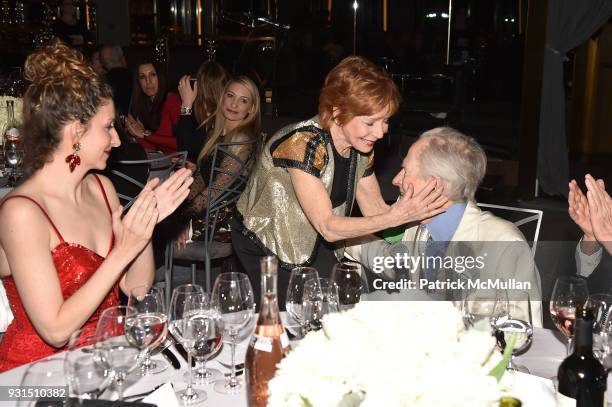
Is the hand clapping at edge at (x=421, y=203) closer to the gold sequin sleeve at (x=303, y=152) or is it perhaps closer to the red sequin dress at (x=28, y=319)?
the gold sequin sleeve at (x=303, y=152)

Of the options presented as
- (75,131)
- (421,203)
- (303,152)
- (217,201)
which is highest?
(75,131)

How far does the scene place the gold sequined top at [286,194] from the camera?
2.78 m

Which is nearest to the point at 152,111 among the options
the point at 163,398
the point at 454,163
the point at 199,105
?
the point at 199,105

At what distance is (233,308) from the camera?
5.35ft

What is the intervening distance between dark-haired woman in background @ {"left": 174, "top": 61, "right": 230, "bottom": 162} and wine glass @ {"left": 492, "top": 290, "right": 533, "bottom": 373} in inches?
→ 128

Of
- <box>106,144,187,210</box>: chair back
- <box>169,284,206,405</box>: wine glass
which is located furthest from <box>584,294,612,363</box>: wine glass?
<box>106,144,187,210</box>: chair back

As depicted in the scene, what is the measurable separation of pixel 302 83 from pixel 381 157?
2.90 m

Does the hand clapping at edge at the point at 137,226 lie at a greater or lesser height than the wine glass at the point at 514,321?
greater

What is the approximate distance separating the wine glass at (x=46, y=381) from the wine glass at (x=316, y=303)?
1.92 feet

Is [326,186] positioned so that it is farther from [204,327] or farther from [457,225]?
[204,327]

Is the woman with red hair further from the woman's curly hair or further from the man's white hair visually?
the woman's curly hair

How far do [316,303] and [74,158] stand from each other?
98 centimetres

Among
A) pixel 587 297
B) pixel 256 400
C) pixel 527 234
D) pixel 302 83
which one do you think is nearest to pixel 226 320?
pixel 256 400

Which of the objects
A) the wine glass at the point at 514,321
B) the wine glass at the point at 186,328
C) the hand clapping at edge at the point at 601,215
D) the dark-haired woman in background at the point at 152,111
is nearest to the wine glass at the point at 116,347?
the wine glass at the point at 186,328
